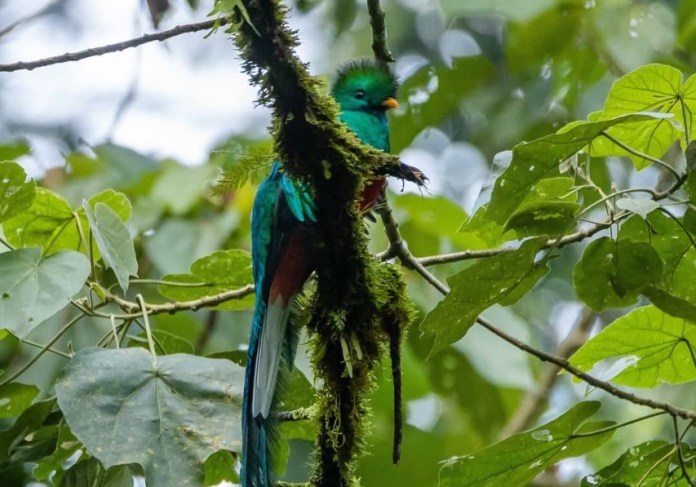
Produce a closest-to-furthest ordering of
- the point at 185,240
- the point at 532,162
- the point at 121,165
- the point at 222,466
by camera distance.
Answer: the point at 532,162, the point at 222,466, the point at 185,240, the point at 121,165

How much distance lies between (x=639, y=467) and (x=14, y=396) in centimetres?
137

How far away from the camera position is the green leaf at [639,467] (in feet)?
6.47

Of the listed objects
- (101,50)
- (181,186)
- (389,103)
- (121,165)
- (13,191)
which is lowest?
(13,191)

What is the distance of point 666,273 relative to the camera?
198cm

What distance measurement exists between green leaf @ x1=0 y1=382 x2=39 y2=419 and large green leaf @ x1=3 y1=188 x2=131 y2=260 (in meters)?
0.35

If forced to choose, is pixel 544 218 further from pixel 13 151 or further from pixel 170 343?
pixel 13 151

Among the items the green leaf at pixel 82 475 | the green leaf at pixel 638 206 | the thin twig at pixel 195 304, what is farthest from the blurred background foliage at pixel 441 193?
the green leaf at pixel 638 206

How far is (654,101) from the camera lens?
1.97m

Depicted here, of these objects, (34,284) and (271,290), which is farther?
(271,290)

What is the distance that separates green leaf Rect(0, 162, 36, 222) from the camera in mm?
2150

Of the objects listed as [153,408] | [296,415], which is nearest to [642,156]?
[296,415]

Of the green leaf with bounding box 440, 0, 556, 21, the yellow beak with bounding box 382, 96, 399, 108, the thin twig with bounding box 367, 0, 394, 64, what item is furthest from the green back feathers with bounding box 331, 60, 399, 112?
the thin twig with bounding box 367, 0, 394, 64

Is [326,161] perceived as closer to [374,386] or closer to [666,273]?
[374,386]

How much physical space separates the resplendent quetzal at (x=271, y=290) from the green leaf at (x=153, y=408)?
132 millimetres
